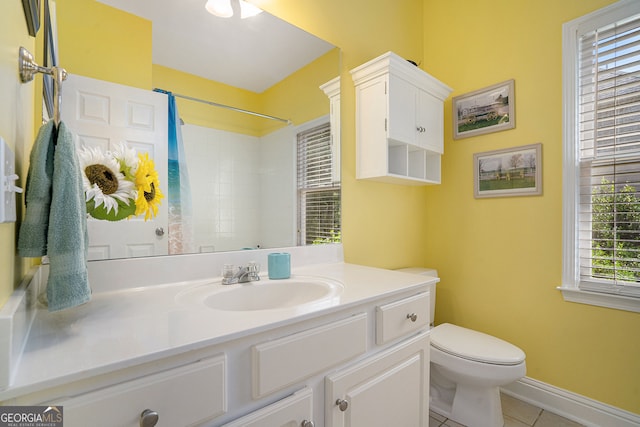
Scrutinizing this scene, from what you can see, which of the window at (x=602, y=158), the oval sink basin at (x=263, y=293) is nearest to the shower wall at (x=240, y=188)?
Result: the oval sink basin at (x=263, y=293)

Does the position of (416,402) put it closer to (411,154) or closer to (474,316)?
(474,316)

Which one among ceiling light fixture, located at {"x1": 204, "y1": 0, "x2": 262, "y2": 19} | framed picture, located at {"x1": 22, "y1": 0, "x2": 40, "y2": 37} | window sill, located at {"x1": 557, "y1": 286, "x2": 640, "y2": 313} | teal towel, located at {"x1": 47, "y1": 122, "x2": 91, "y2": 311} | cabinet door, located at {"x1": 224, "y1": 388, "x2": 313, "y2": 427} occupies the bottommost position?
cabinet door, located at {"x1": 224, "y1": 388, "x2": 313, "y2": 427}

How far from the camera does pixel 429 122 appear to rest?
1860 mm

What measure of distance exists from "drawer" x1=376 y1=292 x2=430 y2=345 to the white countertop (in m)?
0.08

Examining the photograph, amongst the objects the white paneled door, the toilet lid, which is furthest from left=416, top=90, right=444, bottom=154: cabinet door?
the white paneled door

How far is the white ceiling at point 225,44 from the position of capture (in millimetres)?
1111

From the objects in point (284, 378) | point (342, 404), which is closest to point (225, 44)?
point (284, 378)

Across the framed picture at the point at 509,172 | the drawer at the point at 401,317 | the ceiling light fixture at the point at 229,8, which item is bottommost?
the drawer at the point at 401,317

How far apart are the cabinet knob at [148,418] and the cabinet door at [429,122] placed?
5.62 feet

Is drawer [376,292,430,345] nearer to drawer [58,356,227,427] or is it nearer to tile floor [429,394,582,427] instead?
drawer [58,356,227,427]

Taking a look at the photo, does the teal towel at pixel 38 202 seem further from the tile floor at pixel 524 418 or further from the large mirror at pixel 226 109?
the tile floor at pixel 524 418

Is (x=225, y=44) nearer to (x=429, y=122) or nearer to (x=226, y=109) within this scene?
(x=226, y=109)

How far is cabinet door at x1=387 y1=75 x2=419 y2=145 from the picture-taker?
1602 mm

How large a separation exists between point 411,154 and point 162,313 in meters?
1.69
